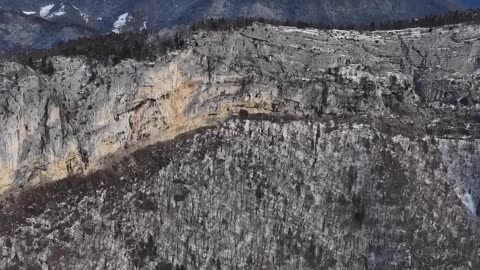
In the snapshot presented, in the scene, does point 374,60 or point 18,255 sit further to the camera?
point 374,60

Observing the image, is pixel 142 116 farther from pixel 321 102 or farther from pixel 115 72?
pixel 321 102

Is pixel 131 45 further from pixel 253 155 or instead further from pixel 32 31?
pixel 32 31

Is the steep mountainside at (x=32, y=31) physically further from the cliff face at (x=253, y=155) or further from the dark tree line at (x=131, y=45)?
the cliff face at (x=253, y=155)

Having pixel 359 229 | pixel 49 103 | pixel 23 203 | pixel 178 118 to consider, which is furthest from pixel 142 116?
pixel 359 229

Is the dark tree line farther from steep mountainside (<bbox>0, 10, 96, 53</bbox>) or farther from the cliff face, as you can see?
steep mountainside (<bbox>0, 10, 96, 53</bbox>)

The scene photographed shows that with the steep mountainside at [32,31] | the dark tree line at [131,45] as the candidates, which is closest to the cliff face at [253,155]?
the dark tree line at [131,45]

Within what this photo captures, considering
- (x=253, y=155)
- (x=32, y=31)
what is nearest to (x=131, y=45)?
(x=253, y=155)

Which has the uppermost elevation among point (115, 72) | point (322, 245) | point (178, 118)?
point (115, 72)

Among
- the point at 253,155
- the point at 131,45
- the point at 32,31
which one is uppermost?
the point at 131,45

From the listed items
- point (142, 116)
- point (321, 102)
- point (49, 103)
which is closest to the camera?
point (49, 103)
